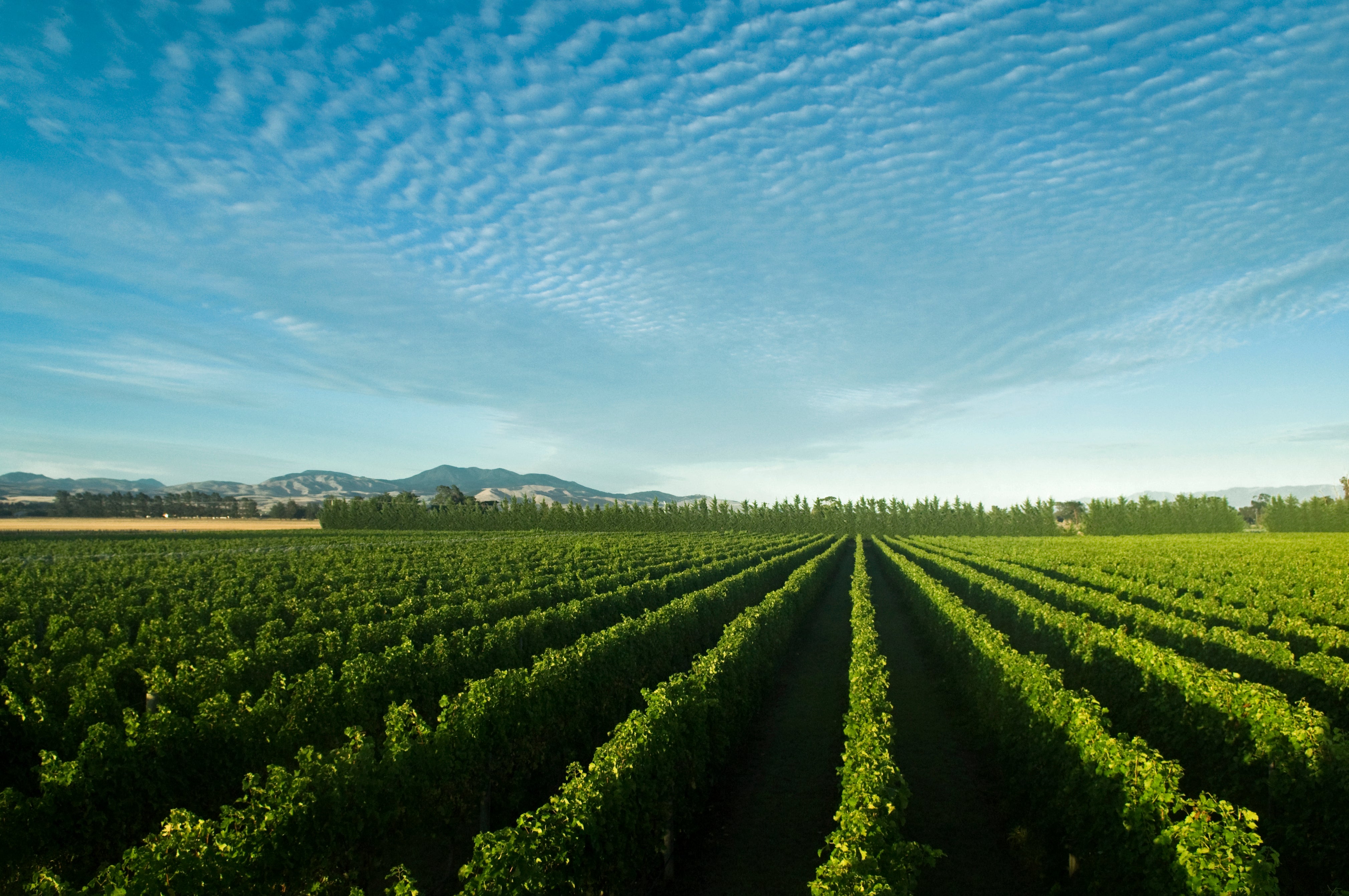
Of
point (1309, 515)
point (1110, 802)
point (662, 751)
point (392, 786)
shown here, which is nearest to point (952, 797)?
point (1110, 802)

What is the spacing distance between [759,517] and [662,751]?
14488 cm

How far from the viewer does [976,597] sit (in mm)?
28156

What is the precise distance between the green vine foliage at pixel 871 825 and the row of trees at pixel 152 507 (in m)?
194

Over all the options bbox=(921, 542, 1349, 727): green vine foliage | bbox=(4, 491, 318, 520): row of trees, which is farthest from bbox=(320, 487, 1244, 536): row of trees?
bbox=(921, 542, 1349, 727): green vine foliage

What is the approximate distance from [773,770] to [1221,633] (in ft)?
41.6

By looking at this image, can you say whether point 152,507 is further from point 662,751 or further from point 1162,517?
point 1162,517

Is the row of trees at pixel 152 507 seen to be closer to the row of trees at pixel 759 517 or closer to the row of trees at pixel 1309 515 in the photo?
the row of trees at pixel 759 517

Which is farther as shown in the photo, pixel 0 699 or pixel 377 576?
pixel 377 576

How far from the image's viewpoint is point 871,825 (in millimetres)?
6656

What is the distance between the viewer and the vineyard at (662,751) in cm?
674

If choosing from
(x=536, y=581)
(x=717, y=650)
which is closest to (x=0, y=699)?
(x=717, y=650)

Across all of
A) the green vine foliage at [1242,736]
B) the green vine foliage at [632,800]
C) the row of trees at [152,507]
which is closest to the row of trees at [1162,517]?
the green vine foliage at [1242,736]

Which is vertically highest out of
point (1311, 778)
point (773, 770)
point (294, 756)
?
point (1311, 778)

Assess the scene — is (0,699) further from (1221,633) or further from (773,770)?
(1221,633)
